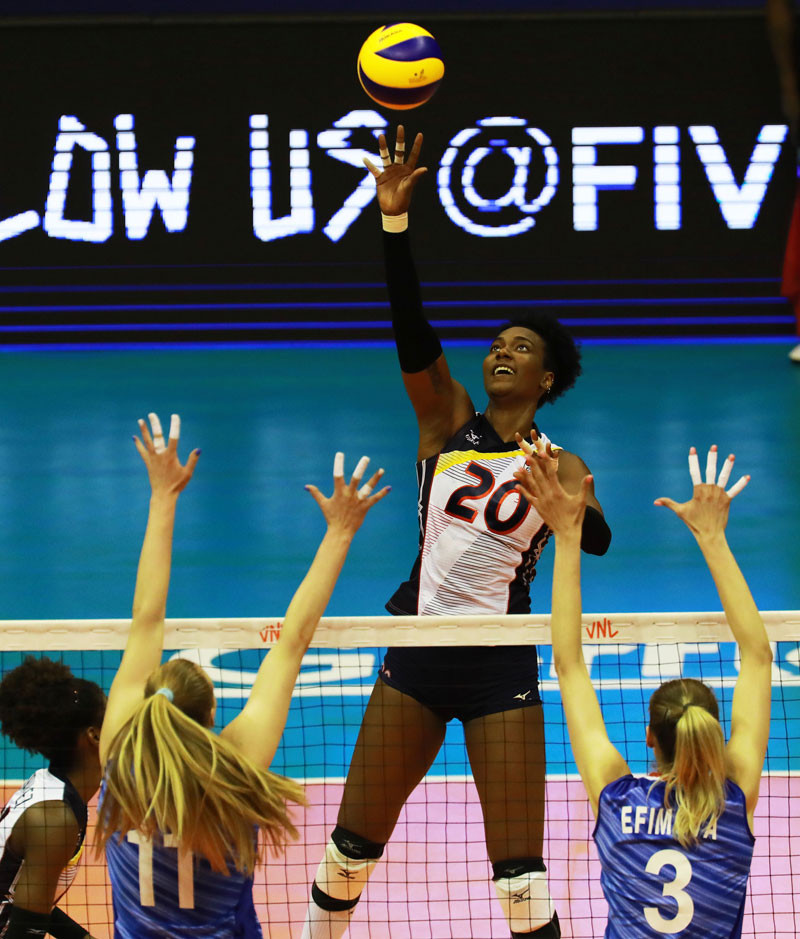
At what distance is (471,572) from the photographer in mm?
4500

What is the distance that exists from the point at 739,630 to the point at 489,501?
129cm

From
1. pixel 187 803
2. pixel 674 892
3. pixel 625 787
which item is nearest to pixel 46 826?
pixel 187 803

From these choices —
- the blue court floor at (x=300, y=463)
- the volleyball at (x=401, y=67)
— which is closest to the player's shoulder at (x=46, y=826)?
the volleyball at (x=401, y=67)

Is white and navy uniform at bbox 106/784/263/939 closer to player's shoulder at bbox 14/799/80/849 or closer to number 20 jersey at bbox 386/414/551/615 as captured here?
player's shoulder at bbox 14/799/80/849

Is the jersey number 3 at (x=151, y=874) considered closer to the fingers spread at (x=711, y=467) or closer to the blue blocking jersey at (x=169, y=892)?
the blue blocking jersey at (x=169, y=892)

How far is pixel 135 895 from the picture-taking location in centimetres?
288

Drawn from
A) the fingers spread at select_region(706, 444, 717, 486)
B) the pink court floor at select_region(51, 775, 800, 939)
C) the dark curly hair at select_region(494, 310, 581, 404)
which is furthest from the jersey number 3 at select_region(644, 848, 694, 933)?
the dark curly hair at select_region(494, 310, 581, 404)

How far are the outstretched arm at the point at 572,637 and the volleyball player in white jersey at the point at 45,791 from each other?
1428 mm

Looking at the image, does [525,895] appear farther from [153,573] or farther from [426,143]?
[426,143]

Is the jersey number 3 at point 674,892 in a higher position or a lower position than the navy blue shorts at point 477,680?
lower

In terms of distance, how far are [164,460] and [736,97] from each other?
1283 cm

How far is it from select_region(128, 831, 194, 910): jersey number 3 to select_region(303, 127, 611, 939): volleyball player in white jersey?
149cm

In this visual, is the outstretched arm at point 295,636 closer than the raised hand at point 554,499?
Yes

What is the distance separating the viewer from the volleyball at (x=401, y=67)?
6387 millimetres
